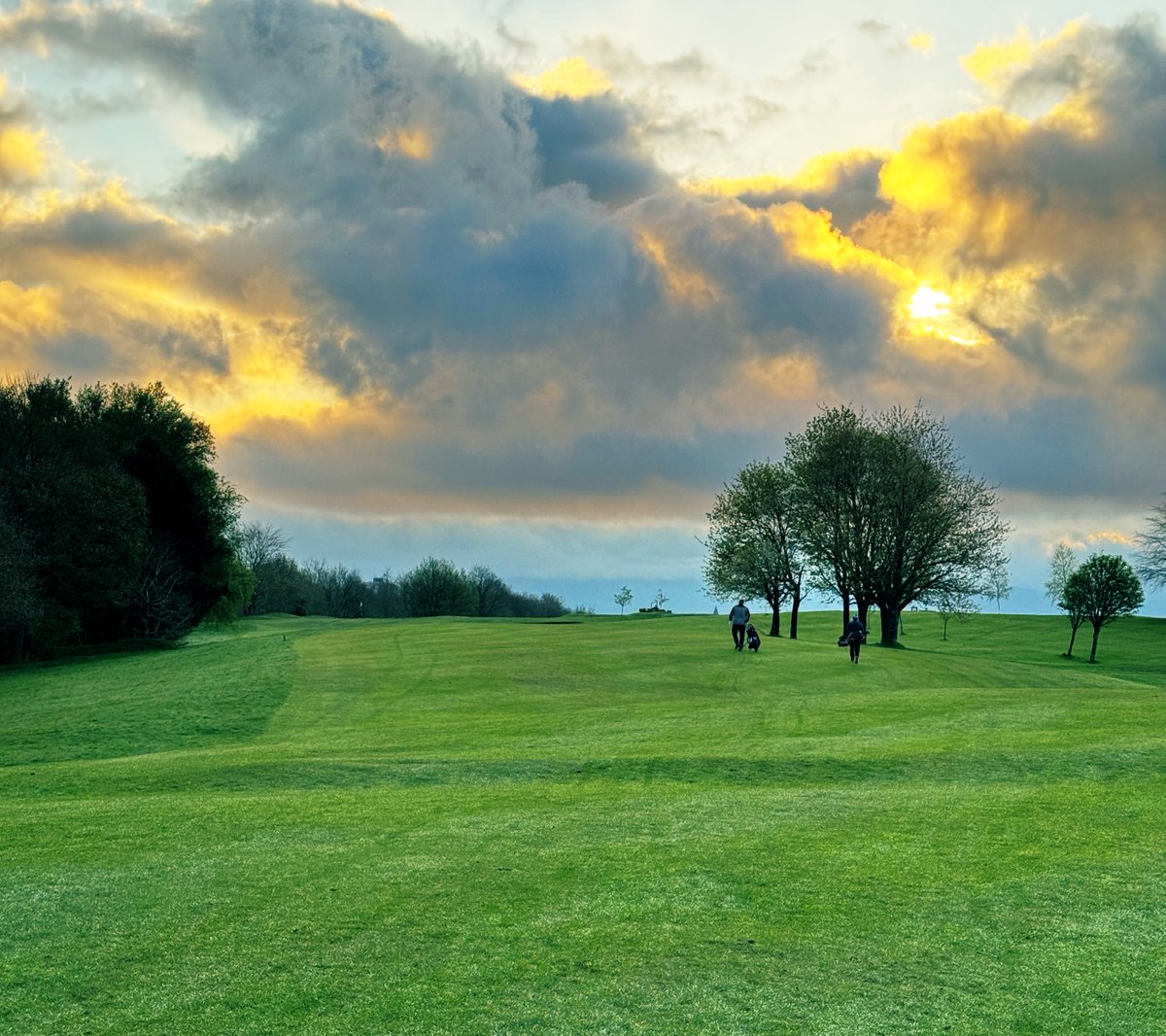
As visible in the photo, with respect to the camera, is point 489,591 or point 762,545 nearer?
point 762,545

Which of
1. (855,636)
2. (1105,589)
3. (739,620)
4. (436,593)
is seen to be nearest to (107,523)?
(739,620)

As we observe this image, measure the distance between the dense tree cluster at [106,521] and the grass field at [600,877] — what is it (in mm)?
37155

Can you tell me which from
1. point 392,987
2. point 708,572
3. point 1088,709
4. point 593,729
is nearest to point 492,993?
point 392,987

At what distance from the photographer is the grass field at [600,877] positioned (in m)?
7.74

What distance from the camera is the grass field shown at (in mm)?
7738

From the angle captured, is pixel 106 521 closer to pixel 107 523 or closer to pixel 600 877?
pixel 107 523

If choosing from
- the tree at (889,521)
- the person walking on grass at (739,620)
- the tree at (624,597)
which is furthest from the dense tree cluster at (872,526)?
the tree at (624,597)

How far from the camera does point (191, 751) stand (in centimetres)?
2580

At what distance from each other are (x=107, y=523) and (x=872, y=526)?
50909 mm

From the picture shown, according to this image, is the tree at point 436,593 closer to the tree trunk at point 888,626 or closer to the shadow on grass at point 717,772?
the tree trunk at point 888,626

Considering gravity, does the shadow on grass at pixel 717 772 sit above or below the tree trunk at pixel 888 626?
below

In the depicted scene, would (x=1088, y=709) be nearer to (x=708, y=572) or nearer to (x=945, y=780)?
(x=945, y=780)

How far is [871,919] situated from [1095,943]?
189 centimetres

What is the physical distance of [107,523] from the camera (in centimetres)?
6425
